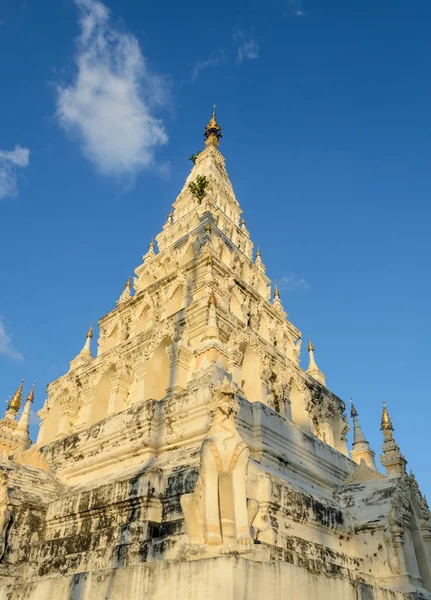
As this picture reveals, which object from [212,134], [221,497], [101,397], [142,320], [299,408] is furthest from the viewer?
[212,134]

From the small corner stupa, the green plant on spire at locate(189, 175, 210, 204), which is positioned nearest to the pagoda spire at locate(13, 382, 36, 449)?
the small corner stupa

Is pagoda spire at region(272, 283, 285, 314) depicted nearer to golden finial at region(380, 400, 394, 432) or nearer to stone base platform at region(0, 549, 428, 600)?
golden finial at region(380, 400, 394, 432)

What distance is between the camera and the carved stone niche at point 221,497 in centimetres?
610

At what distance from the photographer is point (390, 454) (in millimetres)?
15469

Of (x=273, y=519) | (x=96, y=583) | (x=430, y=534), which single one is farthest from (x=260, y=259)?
(x=96, y=583)

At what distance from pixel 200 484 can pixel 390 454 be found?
11.1 meters

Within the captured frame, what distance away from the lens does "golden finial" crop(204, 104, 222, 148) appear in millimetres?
38719

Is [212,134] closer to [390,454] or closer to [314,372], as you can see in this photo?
[314,372]

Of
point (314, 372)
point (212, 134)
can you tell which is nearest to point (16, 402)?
point (314, 372)

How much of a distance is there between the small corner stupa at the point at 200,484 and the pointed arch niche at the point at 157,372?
7cm

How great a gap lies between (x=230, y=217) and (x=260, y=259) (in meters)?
3.63

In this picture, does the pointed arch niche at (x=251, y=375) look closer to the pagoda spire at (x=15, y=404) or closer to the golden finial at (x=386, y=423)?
the golden finial at (x=386, y=423)

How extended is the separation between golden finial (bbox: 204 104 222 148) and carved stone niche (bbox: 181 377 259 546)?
3454 centimetres

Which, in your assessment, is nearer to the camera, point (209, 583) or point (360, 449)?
point (209, 583)
